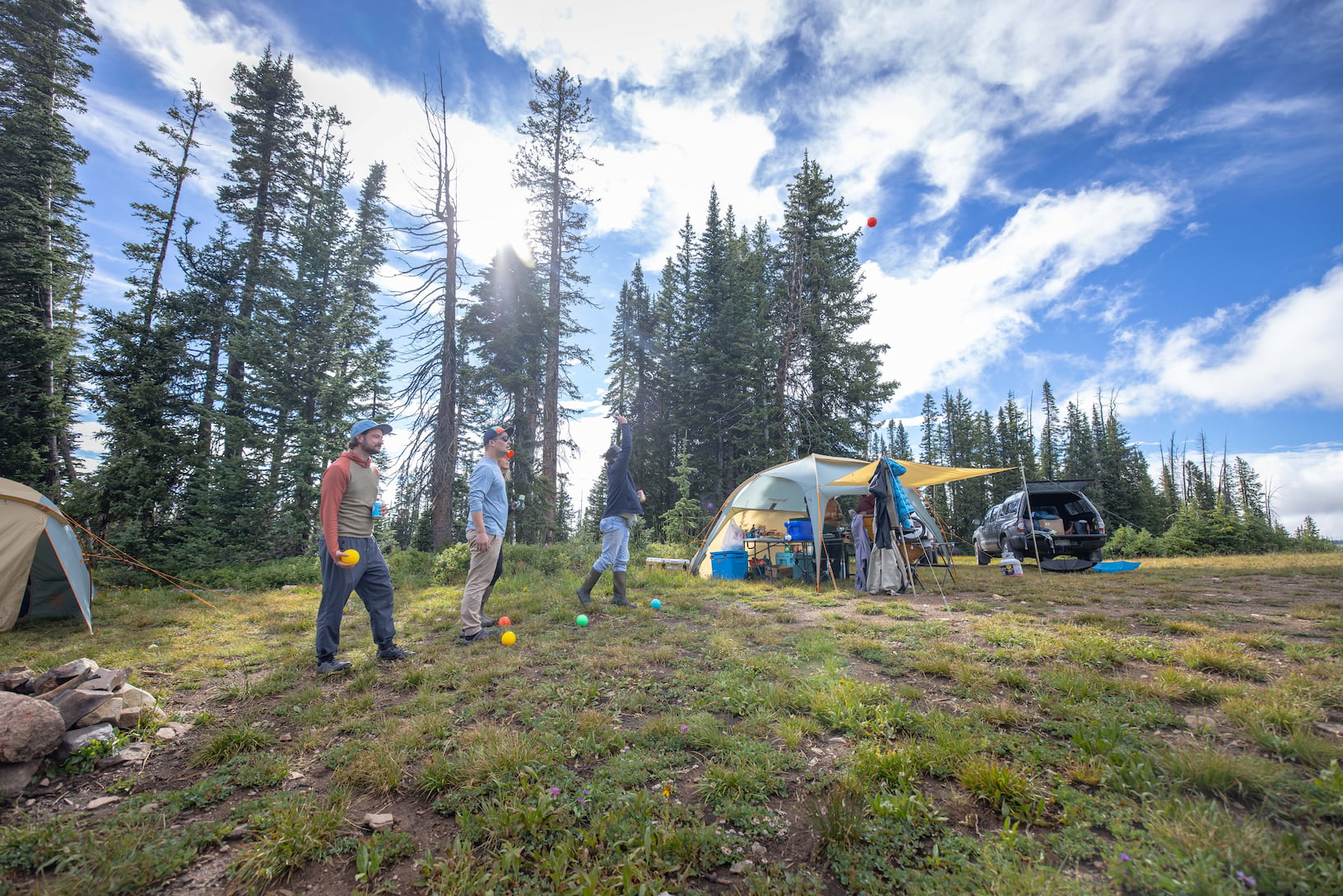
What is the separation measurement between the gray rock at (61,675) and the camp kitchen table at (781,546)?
28.9 ft

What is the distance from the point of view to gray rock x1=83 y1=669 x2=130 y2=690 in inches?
128

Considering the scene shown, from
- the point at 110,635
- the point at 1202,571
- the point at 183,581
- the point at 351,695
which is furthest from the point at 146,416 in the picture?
the point at 1202,571

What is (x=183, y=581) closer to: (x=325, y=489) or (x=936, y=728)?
(x=325, y=489)

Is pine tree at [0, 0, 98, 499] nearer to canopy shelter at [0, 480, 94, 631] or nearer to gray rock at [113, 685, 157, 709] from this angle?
canopy shelter at [0, 480, 94, 631]

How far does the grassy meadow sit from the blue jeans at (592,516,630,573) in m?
1.67

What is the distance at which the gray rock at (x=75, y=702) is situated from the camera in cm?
293

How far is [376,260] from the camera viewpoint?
1694 centimetres

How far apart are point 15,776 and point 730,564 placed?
8.71m

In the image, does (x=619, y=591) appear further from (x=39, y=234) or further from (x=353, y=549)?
(x=39, y=234)

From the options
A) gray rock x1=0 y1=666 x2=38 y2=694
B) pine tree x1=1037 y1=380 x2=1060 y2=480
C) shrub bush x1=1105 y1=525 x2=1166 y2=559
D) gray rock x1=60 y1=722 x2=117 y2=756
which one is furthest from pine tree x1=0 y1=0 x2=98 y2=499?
pine tree x1=1037 y1=380 x2=1060 y2=480

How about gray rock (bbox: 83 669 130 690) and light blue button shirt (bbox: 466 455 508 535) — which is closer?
gray rock (bbox: 83 669 130 690)

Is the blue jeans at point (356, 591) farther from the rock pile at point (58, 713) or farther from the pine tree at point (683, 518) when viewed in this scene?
the pine tree at point (683, 518)

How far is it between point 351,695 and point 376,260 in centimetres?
1764

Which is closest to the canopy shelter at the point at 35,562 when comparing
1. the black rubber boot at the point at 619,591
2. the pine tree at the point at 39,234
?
the black rubber boot at the point at 619,591
